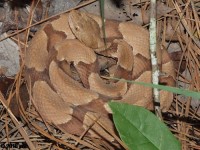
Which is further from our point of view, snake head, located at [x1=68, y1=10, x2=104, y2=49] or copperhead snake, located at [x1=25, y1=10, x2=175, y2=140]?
snake head, located at [x1=68, y1=10, x2=104, y2=49]

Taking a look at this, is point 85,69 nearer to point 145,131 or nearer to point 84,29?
point 84,29

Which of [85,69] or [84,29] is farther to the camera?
[84,29]

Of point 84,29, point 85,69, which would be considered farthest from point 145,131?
point 84,29

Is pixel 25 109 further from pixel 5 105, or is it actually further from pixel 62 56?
pixel 62 56

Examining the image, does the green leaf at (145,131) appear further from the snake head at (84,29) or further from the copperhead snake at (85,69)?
the snake head at (84,29)

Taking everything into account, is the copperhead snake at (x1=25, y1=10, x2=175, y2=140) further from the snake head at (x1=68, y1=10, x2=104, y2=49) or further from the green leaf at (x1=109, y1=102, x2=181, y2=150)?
the green leaf at (x1=109, y1=102, x2=181, y2=150)

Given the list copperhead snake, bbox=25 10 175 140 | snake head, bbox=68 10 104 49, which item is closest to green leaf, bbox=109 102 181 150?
copperhead snake, bbox=25 10 175 140

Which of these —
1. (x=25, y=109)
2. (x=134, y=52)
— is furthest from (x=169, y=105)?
(x=25, y=109)

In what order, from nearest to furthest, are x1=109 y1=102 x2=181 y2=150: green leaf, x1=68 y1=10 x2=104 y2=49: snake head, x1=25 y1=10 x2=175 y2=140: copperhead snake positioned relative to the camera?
x1=109 y1=102 x2=181 y2=150: green leaf, x1=25 y1=10 x2=175 y2=140: copperhead snake, x1=68 y1=10 x2=104 y2=49: snake head
